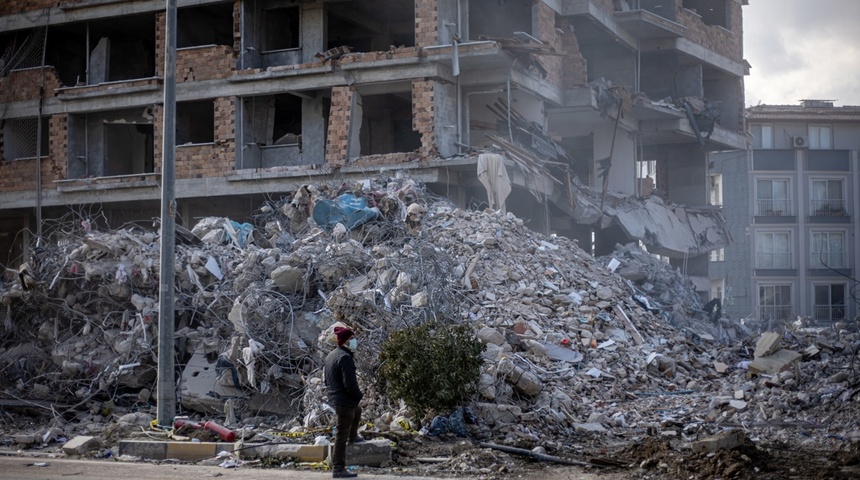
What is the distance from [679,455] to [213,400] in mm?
7749

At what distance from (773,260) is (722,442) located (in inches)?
1776

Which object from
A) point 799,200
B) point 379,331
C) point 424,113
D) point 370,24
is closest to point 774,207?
point 799,200

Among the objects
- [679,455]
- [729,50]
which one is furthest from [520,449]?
[729,50]

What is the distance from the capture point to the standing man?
9.29 metres

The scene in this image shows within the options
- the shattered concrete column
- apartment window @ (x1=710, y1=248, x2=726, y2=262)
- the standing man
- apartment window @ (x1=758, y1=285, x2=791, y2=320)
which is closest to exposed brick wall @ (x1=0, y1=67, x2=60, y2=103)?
the shattered concrete column

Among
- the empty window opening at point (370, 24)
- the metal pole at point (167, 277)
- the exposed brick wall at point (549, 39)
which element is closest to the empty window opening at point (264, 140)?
the empty window opening at point (370, 24)

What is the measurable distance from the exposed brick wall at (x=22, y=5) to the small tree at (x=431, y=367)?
2338 cm

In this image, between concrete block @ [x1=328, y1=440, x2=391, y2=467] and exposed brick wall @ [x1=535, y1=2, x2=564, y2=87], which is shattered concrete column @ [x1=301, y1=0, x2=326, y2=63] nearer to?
exposed brick wall @ [x1=535, y1=2, x2=564, y2=87]

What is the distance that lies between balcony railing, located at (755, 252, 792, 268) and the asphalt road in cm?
4540

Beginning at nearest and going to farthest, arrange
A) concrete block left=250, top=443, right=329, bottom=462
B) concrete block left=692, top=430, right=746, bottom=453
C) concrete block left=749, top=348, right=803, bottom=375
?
concrete block left=692, top=430, right=746, bottom=453
concrete block left=250, top=443, right=329, bottom=462
concrete block left=749, top=348, right=803, bottom=375

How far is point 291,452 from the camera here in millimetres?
10461

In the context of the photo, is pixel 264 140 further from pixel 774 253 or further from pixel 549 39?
pixel 774 253

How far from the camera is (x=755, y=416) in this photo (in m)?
12.5

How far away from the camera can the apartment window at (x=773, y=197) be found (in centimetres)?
5138
